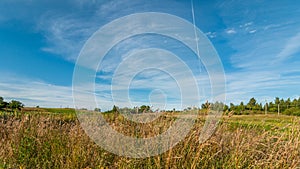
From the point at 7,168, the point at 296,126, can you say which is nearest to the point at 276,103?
the point at 296,126

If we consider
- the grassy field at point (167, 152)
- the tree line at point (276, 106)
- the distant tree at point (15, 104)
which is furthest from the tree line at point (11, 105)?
the tree line at point (276, 106)

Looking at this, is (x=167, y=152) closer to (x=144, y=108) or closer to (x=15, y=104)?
(x=144, y=108)

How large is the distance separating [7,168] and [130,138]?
218 cm

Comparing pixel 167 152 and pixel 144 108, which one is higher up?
pixel 144 108

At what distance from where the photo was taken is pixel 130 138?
489 centimetres

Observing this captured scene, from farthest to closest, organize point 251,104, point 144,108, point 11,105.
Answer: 1. point 251,104
2. point 11,105
3. point 144,108

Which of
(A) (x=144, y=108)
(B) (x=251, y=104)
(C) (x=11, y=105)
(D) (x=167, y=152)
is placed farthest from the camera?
(B) (x=251, y=104)

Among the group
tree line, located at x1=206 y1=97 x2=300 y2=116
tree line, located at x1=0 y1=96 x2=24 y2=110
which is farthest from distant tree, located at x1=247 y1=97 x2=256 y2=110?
tree line, located at x1=0 y1=96 x2=24 y2=110

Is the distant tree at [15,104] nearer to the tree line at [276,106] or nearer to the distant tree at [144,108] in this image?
the distant tree at [144,108]

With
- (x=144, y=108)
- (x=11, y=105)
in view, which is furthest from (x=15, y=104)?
(x=144, y=108)

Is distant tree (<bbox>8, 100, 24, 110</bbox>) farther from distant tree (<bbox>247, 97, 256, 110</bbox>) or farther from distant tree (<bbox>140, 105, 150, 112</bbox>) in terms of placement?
distant tree (<bbox>247, 97, 256, 110</bbox>)

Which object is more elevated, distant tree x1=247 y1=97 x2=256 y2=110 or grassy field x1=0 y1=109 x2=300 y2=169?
distant tree x1=247 y1=97 x2=256 y2=110

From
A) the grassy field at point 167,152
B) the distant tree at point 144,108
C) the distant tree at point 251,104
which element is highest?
the distant tree at point 251,104

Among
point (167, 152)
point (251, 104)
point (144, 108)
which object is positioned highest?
point (251, 104)
